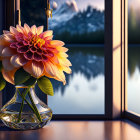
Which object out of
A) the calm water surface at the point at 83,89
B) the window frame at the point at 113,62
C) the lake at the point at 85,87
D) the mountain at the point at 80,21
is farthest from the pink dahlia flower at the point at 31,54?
the mountain at the point at 80,21

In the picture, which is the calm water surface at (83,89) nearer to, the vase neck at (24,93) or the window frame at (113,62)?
the window frame at (113,62)

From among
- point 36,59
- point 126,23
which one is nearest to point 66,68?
point 36,59

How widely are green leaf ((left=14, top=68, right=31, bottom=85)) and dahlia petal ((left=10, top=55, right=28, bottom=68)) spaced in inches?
1.5

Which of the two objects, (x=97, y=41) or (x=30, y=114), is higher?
(x=97, y=41)

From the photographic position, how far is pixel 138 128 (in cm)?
93

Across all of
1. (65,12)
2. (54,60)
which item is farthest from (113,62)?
(65,12)

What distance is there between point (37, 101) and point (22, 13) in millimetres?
522

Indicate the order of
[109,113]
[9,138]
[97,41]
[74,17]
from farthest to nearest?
[74,17], [97,41], [109,113], [9,138]

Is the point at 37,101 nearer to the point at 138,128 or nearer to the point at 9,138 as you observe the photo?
the point at 9,138

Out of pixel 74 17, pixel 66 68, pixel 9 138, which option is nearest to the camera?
pixel 9 138

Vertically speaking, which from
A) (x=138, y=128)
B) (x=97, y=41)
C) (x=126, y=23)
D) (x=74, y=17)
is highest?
(x=74, y=17)

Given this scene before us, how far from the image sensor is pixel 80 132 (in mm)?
854

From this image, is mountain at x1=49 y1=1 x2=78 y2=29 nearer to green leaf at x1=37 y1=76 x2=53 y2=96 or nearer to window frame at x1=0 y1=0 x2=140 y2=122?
window frame at x1=0 y1=0 x2=140 y2=122

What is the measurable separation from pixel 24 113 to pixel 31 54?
221mm
